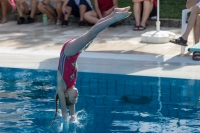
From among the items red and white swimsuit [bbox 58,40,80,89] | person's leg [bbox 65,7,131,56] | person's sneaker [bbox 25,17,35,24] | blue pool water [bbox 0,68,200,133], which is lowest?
person's sneaker [bbox 25,17,35,24]

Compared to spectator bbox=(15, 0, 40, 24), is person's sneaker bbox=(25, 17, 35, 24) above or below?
below

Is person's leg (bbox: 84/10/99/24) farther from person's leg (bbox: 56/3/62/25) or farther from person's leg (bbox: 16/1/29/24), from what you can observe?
person's leg (bbox: 16/1/29/24)

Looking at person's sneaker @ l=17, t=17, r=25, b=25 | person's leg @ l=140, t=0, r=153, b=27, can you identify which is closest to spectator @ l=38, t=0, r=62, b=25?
person's sneaker @ l=17, t=17, r=25, b=25

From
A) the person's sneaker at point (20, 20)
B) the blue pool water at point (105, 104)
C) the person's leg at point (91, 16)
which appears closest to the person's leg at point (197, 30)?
the blue pool water at point (105, 104)

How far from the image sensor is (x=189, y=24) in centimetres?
841

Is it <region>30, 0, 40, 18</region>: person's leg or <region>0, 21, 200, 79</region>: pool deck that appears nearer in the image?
<region>0, 21, 200, 79</region>: pool deck

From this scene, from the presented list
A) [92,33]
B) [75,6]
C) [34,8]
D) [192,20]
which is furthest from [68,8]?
[92,33]

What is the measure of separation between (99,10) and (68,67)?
5929mm

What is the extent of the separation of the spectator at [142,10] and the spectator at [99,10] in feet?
2.22

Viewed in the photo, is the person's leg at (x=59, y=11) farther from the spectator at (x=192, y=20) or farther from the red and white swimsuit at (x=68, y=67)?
the red and white swimsuit at (x=68, y=67)

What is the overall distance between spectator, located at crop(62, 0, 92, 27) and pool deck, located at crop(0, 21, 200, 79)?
34 centimetres

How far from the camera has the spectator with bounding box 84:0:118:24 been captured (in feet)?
36.4

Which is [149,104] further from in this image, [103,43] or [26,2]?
[26,2]

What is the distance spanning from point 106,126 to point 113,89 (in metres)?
1.43
